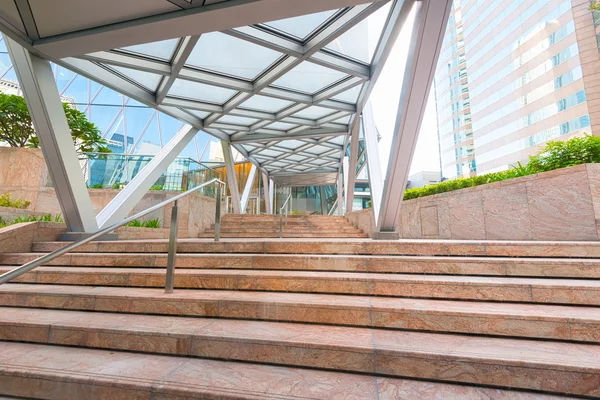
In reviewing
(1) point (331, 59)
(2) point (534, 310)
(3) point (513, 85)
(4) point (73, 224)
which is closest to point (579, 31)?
(3) point (513, 85)

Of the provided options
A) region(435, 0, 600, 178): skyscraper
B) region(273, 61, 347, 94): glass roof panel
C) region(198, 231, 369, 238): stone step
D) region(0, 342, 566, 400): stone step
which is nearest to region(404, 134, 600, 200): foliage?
region(198, 231, 369, 238): stone step

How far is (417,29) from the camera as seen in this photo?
4.04 metres

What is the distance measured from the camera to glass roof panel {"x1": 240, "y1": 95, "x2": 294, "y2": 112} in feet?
31.5

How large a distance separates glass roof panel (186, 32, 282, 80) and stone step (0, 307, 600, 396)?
587cm

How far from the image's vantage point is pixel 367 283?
10.2 ft

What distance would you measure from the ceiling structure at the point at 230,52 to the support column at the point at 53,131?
412 millimetres

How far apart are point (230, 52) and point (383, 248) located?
19.2 ft

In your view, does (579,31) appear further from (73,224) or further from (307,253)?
(73,224)

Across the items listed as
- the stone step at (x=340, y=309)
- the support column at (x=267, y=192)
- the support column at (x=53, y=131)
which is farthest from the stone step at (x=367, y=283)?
the support column at (x=267, y=192)

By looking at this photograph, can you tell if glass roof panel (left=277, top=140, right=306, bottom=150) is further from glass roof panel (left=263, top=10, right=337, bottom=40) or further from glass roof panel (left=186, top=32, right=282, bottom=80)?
glass roof panel (left=263, top=10, right=337, bottom=40)

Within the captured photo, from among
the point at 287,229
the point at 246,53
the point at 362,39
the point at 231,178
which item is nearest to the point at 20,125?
the point at 231,178

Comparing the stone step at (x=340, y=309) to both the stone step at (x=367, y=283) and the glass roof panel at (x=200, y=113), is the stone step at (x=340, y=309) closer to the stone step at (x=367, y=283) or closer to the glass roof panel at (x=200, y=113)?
the stone step at (x=367, y=283)

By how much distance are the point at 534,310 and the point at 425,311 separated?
3.15ft

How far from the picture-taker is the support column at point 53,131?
5.14 m
